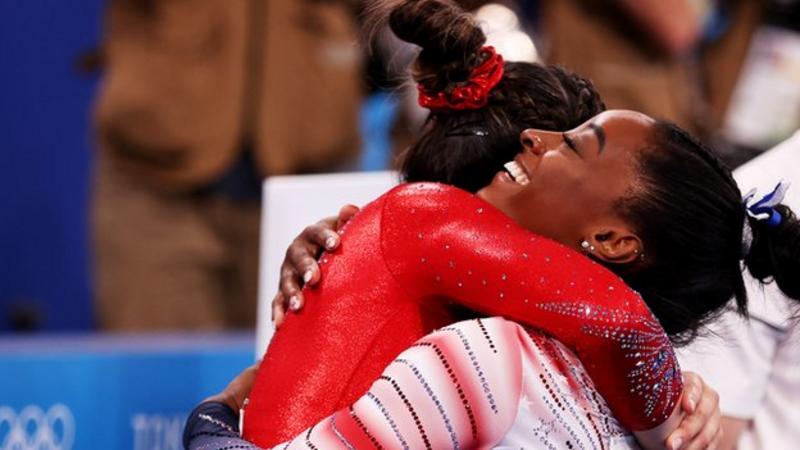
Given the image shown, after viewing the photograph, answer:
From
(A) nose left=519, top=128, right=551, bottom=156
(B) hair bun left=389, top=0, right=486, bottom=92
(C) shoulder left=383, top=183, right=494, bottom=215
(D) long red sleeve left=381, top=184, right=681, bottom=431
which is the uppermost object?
(B) hair bun left=389, top=0, right=486, bottom=92

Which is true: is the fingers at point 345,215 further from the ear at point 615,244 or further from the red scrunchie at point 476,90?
the ear at point 615,244

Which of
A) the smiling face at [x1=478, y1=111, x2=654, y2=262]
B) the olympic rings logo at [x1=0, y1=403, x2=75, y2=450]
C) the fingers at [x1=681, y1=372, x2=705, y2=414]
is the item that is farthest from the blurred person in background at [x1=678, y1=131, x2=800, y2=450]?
the olympic rings logo at [x1=0, y1=403, x2=75, y2=450]

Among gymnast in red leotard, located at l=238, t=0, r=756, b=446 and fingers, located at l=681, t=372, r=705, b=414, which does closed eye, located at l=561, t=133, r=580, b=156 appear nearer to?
gymnast in red leotard, located at l=238, t=0, r=756, b=446

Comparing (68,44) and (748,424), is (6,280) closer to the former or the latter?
(68,44)

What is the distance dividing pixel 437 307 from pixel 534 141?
0.63 ft

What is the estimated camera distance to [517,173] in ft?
5.03

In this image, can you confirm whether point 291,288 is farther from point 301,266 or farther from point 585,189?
point 585,189

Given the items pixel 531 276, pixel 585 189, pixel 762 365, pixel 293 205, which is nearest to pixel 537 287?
pixel 531 276

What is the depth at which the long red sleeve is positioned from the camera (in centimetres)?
141

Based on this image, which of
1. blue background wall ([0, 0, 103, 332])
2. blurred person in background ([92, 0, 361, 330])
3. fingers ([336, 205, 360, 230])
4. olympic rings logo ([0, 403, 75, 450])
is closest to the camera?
fingers ([336, 205, 360, 230])

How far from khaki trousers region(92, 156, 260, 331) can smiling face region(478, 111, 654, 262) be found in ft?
6.71

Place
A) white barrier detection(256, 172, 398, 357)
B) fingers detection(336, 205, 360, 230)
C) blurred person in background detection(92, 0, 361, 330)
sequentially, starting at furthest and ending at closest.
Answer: blurred person in background detection(92, 0, 361, 330) < white barrier detection(256, 172, 398, 357) < fingers detection(336, 205, 360, 230)

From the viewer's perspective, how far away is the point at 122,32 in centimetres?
346

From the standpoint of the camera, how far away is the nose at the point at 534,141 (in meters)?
1.53
